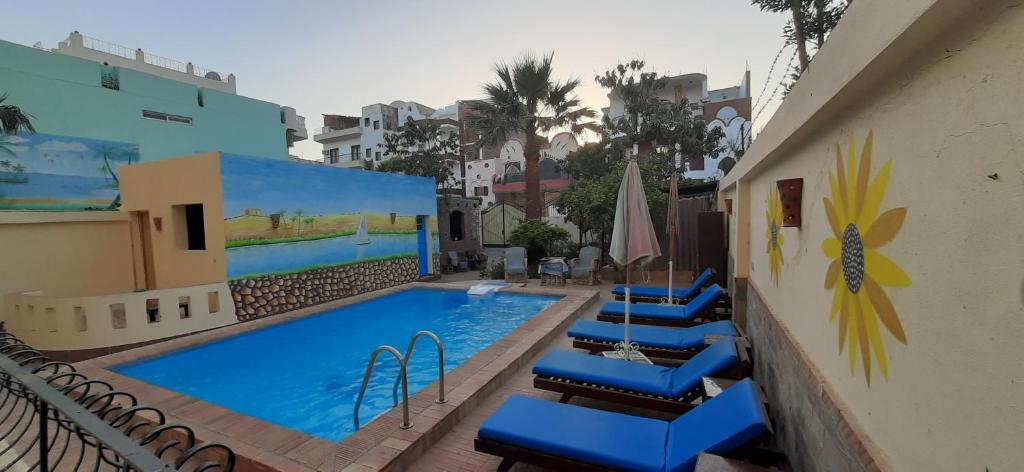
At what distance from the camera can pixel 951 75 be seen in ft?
4.09

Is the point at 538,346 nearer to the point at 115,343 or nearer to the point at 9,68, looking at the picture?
the point at 115,343

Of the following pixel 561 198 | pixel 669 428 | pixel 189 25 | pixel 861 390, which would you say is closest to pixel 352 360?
pixel 669 428

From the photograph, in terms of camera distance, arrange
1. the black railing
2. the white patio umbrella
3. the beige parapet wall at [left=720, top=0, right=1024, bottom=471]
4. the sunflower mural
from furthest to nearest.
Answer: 1. the white patio umbrella
2. the sunflower mural
3. the black railing
4. the beige parapet wall at [left=720, top=0, right=1024, bottom=471]

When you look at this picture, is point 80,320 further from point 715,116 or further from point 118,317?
point 715,116

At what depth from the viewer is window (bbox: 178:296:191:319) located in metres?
8.09

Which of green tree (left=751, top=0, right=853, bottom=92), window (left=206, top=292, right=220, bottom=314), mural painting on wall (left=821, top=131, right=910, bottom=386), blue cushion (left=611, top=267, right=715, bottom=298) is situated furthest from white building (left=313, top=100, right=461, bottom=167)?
mural painting on wall (left=821, top=131, right=910, bottom=386)

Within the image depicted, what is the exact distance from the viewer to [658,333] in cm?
576

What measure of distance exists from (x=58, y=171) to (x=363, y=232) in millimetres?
15330

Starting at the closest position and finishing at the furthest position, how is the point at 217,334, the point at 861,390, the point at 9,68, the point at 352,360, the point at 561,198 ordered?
the point at 861,390, the point at 352,360, the point at 217,334, the point at 561,198, the point at 9,68

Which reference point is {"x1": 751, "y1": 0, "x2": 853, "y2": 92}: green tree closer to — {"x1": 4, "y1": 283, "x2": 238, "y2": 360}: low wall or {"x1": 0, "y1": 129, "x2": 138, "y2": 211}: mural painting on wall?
{"x1": 4, "y1": 283, "x2": 238, "y2": 360}: low wall

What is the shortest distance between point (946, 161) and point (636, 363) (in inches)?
147

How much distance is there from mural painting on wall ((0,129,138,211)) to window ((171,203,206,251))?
40.9 feet

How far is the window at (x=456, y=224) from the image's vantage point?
19266 mm

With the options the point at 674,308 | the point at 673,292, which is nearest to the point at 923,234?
the point at 674,308
